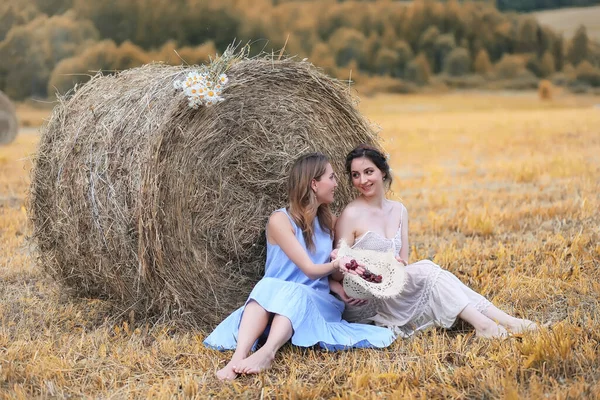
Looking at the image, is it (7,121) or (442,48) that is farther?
(442,48)

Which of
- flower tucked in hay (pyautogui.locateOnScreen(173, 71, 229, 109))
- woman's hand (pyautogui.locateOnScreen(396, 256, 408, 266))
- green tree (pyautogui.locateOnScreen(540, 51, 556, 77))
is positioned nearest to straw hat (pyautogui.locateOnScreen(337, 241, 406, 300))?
woman's hand (pyautogui.locateOnScreen(396, 256, 408, 266))

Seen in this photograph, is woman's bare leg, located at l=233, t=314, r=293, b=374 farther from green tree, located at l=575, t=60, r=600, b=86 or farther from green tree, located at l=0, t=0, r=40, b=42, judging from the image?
green tree, located at l=575, t=60, r=600, b=86

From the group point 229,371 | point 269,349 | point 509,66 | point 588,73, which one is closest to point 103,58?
point 509,66

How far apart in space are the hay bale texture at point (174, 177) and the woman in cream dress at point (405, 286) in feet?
1.96

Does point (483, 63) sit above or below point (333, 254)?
below

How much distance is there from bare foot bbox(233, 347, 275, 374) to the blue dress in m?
0.25

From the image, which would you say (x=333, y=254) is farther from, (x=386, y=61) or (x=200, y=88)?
(x=386, y=61)

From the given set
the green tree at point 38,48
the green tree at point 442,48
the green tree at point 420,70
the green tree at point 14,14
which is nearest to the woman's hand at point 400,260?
the green tree at point 38,48

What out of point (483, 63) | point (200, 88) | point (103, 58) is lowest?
point (483, 63)

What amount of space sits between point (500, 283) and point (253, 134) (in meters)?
1.91

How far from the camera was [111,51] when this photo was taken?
49.3 ft

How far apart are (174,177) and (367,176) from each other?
45.2 inches

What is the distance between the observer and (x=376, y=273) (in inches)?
161

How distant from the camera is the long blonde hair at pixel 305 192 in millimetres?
4297
